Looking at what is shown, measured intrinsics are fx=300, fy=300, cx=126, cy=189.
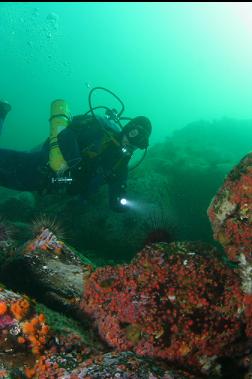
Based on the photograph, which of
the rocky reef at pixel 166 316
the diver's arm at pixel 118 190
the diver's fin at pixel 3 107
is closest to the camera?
the rocky reef at pixel 166 316

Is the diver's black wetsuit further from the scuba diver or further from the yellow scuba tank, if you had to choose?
the yellow scuba tank

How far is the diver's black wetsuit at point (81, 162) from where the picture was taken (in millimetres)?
7168

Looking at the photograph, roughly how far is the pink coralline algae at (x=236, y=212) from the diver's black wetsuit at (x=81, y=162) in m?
4.34

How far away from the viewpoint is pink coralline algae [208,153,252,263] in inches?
117

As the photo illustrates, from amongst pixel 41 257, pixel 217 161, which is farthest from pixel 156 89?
pixel 41 257

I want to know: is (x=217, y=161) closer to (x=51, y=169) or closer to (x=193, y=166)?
(x=193, y=166)

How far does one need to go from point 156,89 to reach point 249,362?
145 m

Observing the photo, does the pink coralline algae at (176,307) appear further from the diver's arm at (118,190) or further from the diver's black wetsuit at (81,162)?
the diver's arm at (118,190)

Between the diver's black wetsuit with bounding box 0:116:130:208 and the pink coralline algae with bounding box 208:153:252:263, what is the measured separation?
4338 millimetres

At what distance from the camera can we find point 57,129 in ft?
25.6

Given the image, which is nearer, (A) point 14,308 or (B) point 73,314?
(A) point 14,308

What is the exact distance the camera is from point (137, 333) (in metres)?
2.98

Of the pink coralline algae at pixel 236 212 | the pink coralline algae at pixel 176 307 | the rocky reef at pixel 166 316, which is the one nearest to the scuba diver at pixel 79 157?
the rocky reef at pixel 166 316

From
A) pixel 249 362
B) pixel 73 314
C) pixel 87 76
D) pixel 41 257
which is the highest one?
pixel 87 76
